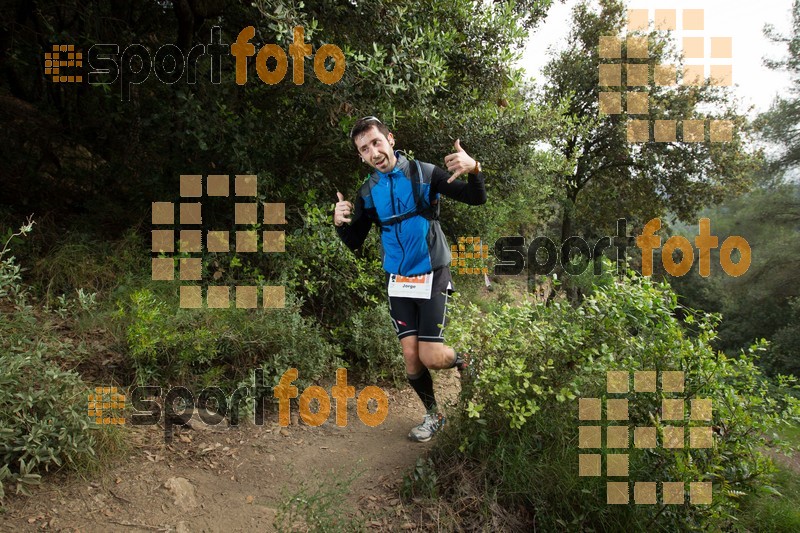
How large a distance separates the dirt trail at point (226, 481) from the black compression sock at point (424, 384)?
1.21 ft

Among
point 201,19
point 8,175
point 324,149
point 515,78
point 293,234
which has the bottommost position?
point 293,234

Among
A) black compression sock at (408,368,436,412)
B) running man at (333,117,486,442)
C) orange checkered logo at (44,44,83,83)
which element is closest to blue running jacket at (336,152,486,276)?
running man at (333,117,486,442)

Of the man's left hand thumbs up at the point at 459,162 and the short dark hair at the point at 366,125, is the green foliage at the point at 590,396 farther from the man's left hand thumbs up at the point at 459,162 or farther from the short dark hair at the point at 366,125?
Result: the short dark hair at the point at 366,125

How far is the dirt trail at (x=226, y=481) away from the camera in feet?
9.57

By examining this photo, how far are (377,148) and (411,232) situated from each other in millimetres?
683

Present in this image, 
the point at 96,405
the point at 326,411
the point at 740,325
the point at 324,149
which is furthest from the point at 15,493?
the point at 740,325

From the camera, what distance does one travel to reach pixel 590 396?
337cm

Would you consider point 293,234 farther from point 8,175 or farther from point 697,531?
point 697,531

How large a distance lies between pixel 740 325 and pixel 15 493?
83.5 ft

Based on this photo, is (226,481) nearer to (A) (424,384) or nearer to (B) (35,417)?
(B) (35,417)

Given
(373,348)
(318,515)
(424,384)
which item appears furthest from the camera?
(373,348)

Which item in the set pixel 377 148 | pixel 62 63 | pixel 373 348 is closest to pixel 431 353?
pixel 377 148

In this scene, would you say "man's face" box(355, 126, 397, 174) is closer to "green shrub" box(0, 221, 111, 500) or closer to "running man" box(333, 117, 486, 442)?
"running man" box(333, 117, 486, 442)

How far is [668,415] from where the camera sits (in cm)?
313
